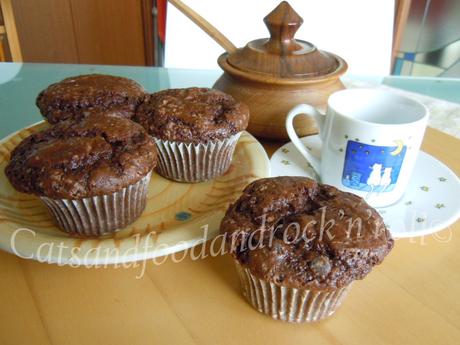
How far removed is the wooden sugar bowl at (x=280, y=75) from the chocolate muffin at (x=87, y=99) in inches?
9.6

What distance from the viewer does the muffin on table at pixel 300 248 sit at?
21.7 inches

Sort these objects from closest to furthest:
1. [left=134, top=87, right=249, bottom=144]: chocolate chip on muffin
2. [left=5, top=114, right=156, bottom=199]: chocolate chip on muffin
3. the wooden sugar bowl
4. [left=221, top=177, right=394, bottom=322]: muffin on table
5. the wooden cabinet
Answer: [left=221, top=177, right=394, bottom=322]: muffin on table, [left=5, top=114, right=156, bottom=199]: chocolate chip on muffin, [left=134, top=87, right=249, bottom=144]: chocolate chip on muffin, the wooden sugar bowl, the wooden cabinet

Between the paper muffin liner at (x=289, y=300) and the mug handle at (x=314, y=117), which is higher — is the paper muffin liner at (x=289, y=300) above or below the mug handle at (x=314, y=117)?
below

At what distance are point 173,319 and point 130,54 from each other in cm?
274

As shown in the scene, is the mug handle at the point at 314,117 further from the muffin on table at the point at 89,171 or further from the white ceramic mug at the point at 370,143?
the muffin on table at the point at 89,171

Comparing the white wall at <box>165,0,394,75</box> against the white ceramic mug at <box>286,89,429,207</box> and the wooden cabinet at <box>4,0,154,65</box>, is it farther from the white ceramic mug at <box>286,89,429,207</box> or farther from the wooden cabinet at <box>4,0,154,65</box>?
the wooden cabinet at <box>4,0,154,65</box>

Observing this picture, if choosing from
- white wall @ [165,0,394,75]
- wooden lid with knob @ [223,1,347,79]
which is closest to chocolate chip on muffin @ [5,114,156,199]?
wooden lid with knob @ [223,1,347,79]

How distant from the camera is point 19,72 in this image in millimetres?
1523

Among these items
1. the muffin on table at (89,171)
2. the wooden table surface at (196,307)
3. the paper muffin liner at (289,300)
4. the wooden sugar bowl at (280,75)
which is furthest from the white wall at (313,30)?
the paper muffin liner at (289,300)

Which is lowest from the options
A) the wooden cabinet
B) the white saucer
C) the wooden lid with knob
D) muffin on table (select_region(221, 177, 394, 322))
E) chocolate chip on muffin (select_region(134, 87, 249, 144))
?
the wooden cabinet

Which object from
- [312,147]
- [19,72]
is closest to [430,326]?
[312,147]

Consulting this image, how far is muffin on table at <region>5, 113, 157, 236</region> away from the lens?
690 millimetres

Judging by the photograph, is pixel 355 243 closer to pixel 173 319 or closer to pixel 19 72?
pixel 173 319

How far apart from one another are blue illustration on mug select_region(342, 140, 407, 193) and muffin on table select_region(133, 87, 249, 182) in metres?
0.24
